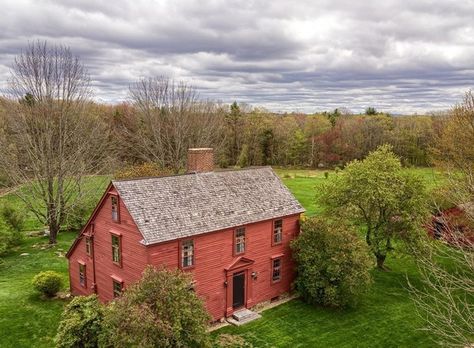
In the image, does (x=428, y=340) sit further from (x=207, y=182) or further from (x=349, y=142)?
(x=349, y=142)

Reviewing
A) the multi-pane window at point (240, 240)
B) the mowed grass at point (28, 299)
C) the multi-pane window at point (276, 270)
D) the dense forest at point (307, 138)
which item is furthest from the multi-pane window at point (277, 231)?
the dense forest at point (307, 138)

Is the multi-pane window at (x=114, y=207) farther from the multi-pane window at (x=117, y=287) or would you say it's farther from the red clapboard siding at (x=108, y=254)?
the multi-pane window at (x=117, y=287)

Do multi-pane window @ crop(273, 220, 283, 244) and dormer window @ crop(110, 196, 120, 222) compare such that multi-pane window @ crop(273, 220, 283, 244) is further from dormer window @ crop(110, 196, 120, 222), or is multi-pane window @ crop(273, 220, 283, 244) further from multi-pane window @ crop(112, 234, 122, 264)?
dormer window @ crop(110, 196, 120, 222)

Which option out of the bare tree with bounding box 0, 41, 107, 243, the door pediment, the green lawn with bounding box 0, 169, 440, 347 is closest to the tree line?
the bare tree with bounding box 0, 41, 107, 243

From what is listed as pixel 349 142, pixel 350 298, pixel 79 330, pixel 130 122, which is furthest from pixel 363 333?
pixel 349 142

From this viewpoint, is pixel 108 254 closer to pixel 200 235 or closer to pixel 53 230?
pixel 200 235
